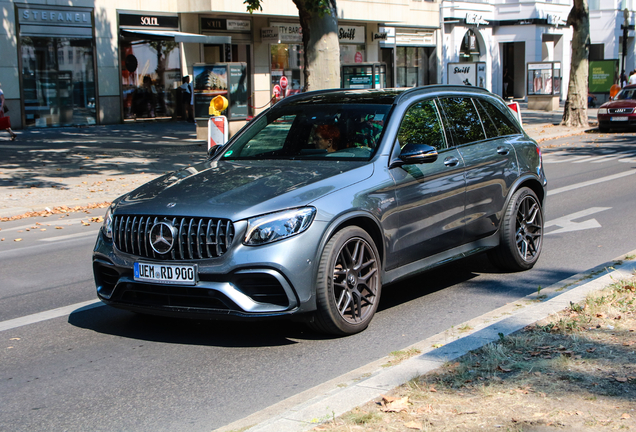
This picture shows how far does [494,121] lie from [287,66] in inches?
1153

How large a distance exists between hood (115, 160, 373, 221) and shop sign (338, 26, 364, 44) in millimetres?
33417

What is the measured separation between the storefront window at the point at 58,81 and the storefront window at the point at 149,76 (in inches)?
65.5

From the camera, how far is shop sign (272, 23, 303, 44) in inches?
1363

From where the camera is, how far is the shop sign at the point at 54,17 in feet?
84.5

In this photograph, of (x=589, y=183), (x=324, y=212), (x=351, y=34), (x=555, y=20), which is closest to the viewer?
(x=324, y=212)

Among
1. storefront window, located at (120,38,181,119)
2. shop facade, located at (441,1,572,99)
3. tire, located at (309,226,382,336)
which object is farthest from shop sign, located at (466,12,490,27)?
A: tire, located at (309,226,382,336)

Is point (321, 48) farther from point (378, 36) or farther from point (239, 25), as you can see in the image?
point (378, 36)

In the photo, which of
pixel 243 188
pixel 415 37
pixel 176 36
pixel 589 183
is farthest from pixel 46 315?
pixel 415 37

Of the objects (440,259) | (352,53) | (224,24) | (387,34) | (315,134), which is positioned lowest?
(440,259)

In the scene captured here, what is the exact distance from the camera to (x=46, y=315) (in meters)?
6.24

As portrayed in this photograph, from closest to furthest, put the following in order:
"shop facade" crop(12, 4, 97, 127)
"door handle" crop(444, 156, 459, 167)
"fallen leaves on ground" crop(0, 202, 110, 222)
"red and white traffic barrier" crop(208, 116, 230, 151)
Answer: "door handle" crop(444, 156, 459, 167) → "fallen leaves on ground" crop(0, 202, 110, 222) → "red and white traffic barrier" crop(208, 116, 230, 151) → "shop facade" crop(12, 4, 97, 127)

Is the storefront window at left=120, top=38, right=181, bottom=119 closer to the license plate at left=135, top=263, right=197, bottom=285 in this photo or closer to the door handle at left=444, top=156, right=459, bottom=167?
the door handle at left=444, top=156, right=459, bottom=167

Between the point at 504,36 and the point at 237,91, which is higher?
the point at 504,36

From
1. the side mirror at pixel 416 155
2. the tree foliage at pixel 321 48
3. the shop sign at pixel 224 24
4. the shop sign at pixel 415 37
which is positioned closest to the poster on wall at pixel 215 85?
the tree foliage at pixel 321 48
